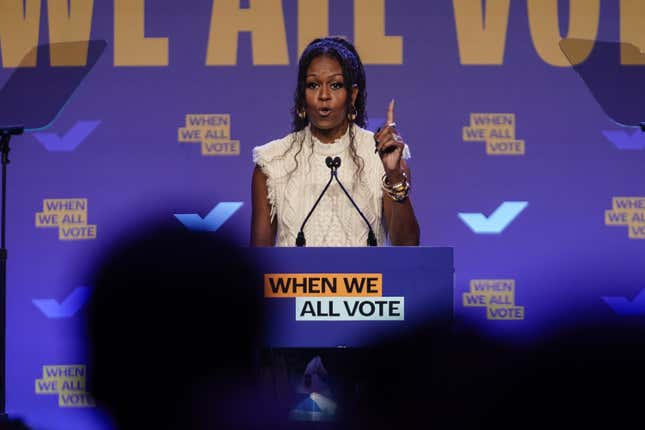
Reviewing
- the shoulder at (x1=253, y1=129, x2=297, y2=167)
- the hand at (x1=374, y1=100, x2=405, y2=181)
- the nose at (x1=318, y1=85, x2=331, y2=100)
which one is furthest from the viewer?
the shoulder at (x1=253, y1=129, x2=297, y2=167)

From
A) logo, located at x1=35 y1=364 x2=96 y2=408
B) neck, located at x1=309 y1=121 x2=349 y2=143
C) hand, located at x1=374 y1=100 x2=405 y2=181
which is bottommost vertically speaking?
logo, located at x1=35 y1=364 x2=96 y2=408

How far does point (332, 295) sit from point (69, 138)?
2.97 meters

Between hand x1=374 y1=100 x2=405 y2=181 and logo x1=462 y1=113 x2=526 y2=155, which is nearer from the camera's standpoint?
hand x1=374 y1=100 x2=405 y2=181

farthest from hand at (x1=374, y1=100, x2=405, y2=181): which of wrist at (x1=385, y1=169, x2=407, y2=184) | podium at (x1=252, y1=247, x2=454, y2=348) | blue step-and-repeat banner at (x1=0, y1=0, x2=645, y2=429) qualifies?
blue step-and-repeat banner at (x1=0, y1=0, x2=645, y2=429)

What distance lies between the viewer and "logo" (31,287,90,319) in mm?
4406

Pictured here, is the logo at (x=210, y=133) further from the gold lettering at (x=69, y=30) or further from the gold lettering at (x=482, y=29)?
the gold lettering at (x=482, y=29)

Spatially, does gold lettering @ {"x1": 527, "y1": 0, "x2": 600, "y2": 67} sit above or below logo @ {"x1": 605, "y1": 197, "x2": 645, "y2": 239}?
above

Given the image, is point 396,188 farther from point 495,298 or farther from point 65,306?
point 65,306

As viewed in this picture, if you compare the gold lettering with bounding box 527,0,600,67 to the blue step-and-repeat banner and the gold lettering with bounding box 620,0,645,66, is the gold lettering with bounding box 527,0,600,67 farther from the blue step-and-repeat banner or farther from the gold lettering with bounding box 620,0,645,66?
the gold lettering with bounding box 620,0,645,66

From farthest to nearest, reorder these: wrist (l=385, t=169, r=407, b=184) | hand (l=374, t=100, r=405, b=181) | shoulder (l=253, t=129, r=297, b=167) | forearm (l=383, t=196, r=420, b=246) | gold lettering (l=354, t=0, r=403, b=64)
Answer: gold lettering (l=354, t=0, r=403, b=64) → shoulder (l=253, t=129, r=297, b=167) → forearm (l=383, t=196, r=420, b=246) → wrist (l=385, t=169, r=407, b=184) → hand (l=374, t=100, r=405, b=181)

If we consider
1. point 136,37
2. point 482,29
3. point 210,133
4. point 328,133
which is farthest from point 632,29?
point 136,37

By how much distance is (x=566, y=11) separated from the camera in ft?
14.4

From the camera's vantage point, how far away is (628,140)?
14.5 feet

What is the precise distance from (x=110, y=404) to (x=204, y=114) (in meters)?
2.72
